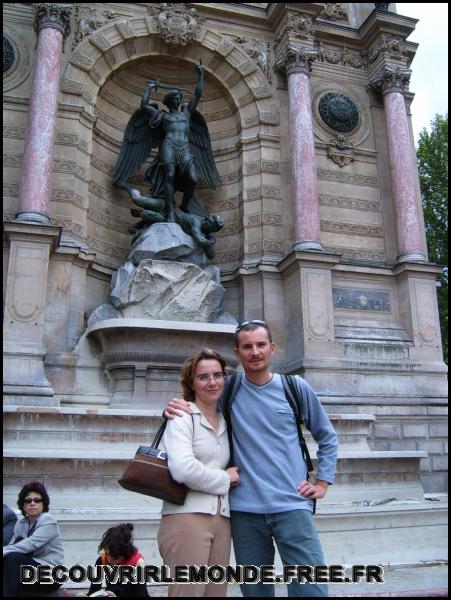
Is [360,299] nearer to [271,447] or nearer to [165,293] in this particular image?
[165,293]

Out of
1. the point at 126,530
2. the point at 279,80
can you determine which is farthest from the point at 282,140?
the point at 126,530

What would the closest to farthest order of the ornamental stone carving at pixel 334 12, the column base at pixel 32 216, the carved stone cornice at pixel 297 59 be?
the column base at pixel 32 216 < the carved stone cornice at pixel 297 59 < the ornamental stone carving at pixel 334 12

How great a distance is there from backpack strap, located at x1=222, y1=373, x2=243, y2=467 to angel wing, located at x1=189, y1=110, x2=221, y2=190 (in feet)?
37.8

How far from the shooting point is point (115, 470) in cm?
718

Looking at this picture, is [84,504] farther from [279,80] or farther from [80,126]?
[279,80]

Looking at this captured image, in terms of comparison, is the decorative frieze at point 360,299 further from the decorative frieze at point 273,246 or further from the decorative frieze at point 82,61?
the decorative frieze at point 82,61

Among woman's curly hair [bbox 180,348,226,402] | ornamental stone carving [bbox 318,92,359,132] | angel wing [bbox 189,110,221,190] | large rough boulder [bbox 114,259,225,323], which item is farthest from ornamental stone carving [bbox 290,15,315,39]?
woman's curly hair [bbox 180,348,226,402]

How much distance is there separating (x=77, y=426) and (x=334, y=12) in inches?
532

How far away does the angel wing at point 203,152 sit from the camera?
14.0 meters

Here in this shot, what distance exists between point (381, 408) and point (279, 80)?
28.1 feet

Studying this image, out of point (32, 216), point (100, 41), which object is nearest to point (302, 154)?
point (100, 41)

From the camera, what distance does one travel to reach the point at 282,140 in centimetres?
1405

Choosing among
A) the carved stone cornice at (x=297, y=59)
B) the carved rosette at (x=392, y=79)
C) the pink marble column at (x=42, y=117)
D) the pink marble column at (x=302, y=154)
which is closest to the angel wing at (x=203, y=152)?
the pink marble column at (x=302, y=154)

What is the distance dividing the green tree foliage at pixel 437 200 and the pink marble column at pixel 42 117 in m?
16.0
